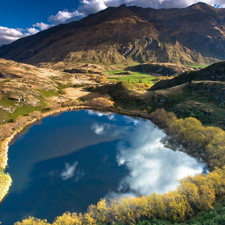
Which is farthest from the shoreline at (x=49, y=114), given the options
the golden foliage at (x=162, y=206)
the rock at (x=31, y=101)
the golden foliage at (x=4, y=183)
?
the golden foliage at (x=162, y=206)

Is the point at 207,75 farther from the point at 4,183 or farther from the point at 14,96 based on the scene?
the point at 14,96

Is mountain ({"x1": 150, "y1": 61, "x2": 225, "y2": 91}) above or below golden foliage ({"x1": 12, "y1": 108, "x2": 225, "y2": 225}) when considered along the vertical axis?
above

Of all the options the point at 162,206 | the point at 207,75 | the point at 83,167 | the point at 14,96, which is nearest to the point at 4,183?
the point at 83,167

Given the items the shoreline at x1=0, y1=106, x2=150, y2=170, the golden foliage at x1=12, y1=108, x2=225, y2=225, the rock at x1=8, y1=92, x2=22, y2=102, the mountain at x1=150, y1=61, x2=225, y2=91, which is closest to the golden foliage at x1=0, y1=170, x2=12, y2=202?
the shoreline at x1=0, y1=106, x2=150, y2=170

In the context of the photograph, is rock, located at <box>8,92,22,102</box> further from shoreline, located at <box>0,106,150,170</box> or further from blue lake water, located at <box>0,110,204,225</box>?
blue lake water, located at <box>0,110,204,225</box>

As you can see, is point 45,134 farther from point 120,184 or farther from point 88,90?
point 88,90

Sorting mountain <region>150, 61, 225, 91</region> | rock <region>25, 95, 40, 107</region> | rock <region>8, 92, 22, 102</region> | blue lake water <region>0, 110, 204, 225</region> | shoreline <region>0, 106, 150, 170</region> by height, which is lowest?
blue lake water <region>0, 110, 204, 225</region>

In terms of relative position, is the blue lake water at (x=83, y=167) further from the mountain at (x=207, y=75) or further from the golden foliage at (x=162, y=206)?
the mountain at (x=207, y=75)

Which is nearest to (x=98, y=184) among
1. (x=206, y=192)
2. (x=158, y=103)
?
A: (x=206, y=192)
